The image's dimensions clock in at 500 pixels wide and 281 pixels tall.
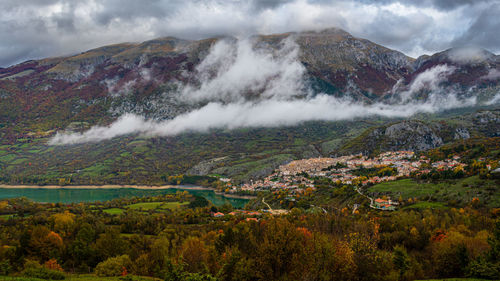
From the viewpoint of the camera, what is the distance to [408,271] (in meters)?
27.4

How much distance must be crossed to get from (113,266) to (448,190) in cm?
8433

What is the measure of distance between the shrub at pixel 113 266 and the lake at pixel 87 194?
9706cm

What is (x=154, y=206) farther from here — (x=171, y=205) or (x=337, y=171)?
(x=337, y=171)

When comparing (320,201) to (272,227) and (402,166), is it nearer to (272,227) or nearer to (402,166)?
(402,166)

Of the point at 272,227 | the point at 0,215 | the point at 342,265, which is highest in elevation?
Result: the point at 272,227

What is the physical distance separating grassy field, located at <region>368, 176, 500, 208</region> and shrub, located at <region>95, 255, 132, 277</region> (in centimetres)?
6920

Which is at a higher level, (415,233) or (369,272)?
(369,272)

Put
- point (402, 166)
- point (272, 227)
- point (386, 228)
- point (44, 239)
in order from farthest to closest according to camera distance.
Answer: point (402, 166) → point (386, 228) → point (44, 239) → point (272, 227)

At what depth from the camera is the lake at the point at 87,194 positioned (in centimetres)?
13740

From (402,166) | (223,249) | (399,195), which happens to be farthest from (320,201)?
(223,249)

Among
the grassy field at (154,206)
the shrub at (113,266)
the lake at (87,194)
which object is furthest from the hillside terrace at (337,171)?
the shrub at (113,266)

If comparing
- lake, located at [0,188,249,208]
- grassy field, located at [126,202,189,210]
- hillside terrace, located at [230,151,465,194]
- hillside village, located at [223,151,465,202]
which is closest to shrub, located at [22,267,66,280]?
grassy field, located at [126,202,189,210]

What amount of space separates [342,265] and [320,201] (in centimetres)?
8429

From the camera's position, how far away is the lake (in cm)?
13740
